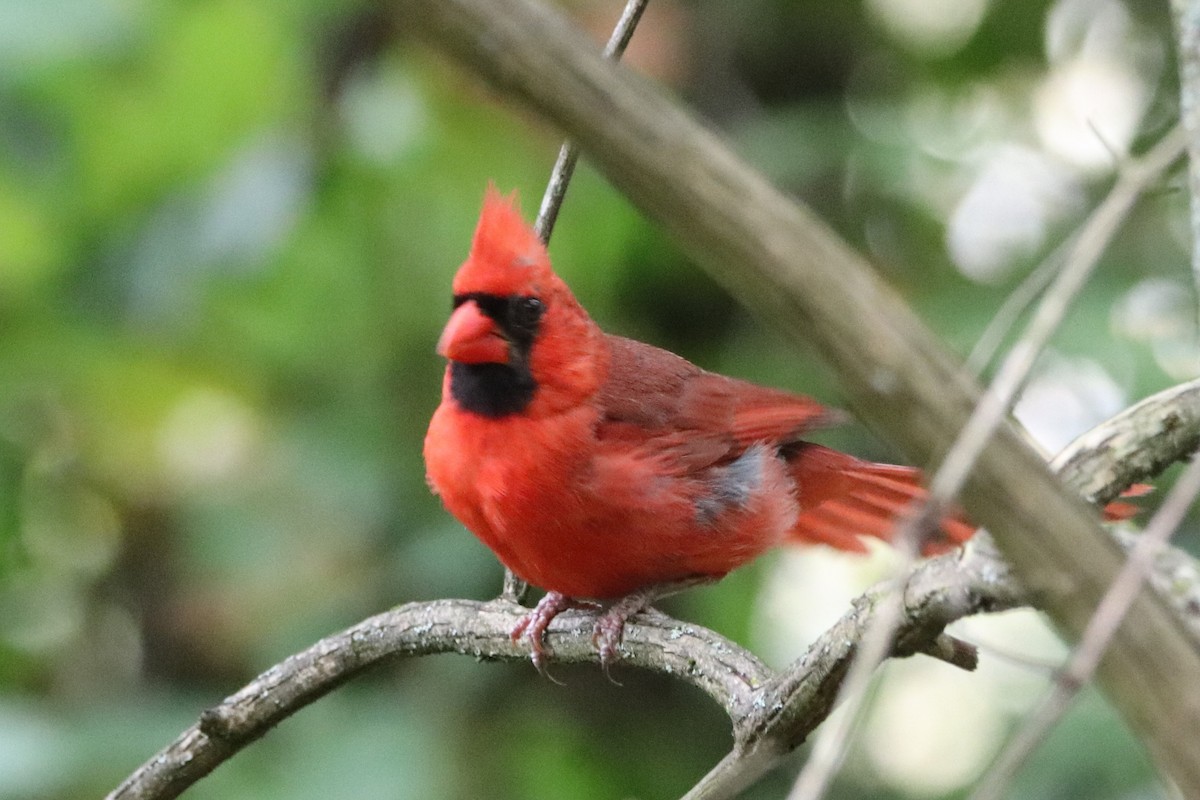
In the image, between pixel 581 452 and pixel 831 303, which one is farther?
pixel 581 452

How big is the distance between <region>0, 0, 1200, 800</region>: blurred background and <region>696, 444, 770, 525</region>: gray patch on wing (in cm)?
65

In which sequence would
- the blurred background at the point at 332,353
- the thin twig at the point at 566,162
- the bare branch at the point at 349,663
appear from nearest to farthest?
the thin twig at the point at 566,162
the bare branch at the point at 349,663
the blurred background at the point at 332,353

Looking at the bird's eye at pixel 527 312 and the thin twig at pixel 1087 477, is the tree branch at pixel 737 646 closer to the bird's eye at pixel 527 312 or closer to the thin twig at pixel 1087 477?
the thin twig at pixel 1087 477

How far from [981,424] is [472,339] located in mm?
1688

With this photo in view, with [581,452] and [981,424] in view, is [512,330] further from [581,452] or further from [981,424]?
[981,424]

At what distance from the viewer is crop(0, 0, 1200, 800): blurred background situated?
3387 millimetres

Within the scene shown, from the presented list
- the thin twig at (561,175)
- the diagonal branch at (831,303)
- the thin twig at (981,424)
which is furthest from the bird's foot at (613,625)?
the diagonal branch at (831,303)

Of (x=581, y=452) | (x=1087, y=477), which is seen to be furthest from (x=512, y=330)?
(x=1087, y=477)

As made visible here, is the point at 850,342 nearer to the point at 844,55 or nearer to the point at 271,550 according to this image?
the point at 271,550

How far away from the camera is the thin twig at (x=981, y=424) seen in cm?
82

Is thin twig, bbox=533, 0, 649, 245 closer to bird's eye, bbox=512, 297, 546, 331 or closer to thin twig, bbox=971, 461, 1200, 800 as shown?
bird's eye, bbox=512, 297, 546, 331

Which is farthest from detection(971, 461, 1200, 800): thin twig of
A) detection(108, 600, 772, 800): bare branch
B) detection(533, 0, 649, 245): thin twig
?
detection(108, 600, 772, 800): bare branch

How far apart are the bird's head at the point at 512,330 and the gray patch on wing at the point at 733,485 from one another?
0.98ft

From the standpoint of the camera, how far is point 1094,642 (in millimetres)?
840
